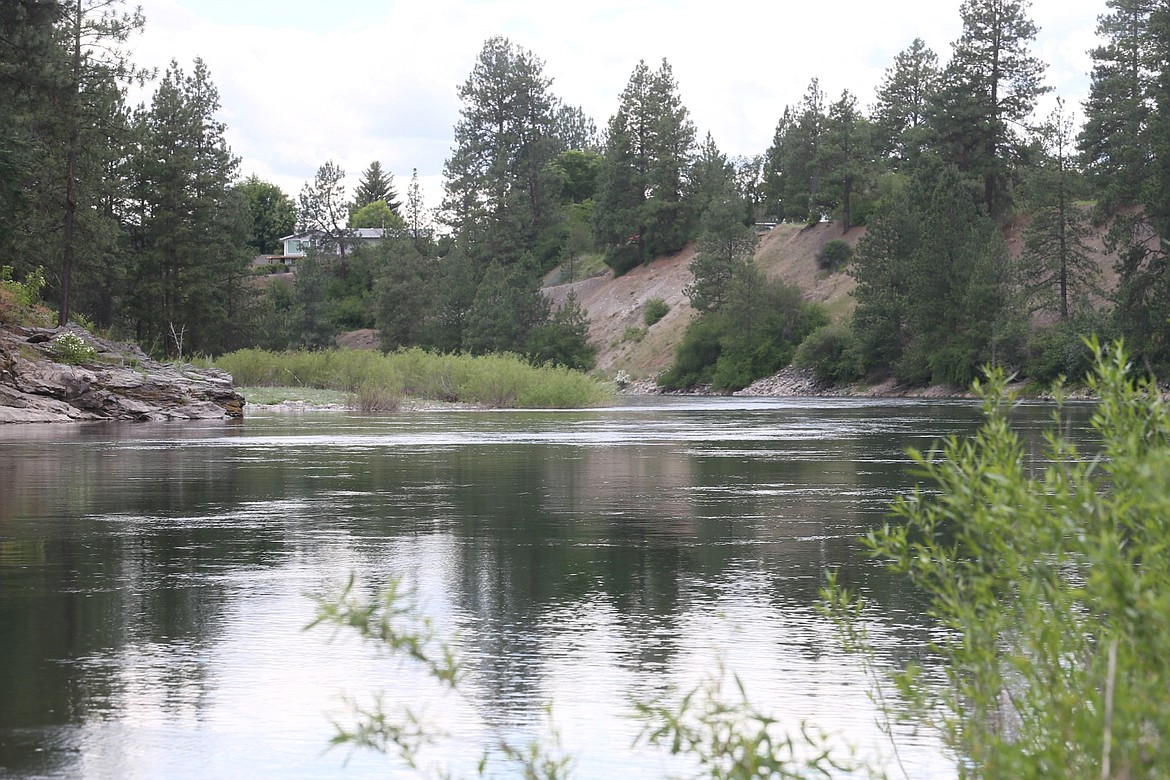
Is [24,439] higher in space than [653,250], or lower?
lower

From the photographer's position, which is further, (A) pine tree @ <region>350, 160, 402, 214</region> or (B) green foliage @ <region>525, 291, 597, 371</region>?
(A) pine tree @ <region>350, 160, 402, 214</region>

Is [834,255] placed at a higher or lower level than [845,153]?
lower

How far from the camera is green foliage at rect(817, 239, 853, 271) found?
107000mm

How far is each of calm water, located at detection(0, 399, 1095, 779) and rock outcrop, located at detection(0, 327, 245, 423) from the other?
670 inches

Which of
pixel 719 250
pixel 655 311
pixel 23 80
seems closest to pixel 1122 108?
pixel 719 250

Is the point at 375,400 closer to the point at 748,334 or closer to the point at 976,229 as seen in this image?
the point at 976,229

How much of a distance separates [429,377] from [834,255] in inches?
2145

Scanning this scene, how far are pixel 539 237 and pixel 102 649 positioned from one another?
126 metres

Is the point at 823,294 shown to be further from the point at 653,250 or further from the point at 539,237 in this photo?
the point at 539,237

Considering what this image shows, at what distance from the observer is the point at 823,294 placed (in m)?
106

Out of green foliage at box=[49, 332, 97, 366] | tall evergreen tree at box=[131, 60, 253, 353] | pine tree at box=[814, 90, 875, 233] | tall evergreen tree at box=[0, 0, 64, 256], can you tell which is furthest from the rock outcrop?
pine tree at box=[814, 90, 875, 233]

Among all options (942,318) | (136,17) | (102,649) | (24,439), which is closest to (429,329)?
(942,318)

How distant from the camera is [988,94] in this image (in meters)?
95.1

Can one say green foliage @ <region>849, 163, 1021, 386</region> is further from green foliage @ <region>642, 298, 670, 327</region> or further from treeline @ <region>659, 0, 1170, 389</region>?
green foliage @ <region>642, 298, 670, 327</region>
